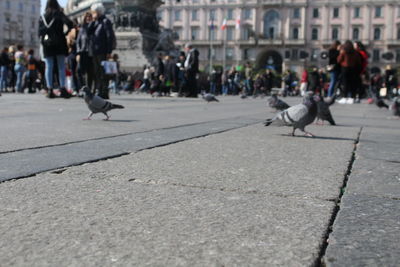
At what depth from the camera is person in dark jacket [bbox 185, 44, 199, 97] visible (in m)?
14.3

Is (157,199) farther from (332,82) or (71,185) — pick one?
(332,82)

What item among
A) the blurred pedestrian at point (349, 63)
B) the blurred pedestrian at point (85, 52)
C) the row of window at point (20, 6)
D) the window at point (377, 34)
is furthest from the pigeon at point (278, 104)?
the row of window at point (20, 6)

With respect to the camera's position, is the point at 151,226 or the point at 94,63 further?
the point at 94,63

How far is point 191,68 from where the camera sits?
1452 cm

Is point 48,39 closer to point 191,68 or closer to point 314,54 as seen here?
point 191,68

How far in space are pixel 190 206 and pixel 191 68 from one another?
43.4 feet

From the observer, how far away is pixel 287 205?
1.53 metres

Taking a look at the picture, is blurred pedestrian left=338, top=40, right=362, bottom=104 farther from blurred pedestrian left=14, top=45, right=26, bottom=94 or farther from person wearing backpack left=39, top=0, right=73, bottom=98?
blurred pedestrian left=14, top=45, right=26, bottom=94

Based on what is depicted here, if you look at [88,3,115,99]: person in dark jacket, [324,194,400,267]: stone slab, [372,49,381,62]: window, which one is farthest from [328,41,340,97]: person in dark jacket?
[372,49,381,62]: window

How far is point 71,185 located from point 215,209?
55cm

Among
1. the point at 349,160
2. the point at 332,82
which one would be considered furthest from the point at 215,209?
the point at 332,82

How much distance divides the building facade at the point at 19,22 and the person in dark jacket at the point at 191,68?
66.2m

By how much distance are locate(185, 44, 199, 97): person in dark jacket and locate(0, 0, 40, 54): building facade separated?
217 feet

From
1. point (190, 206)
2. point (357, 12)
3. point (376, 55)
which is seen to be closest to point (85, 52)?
point (190, 206)
